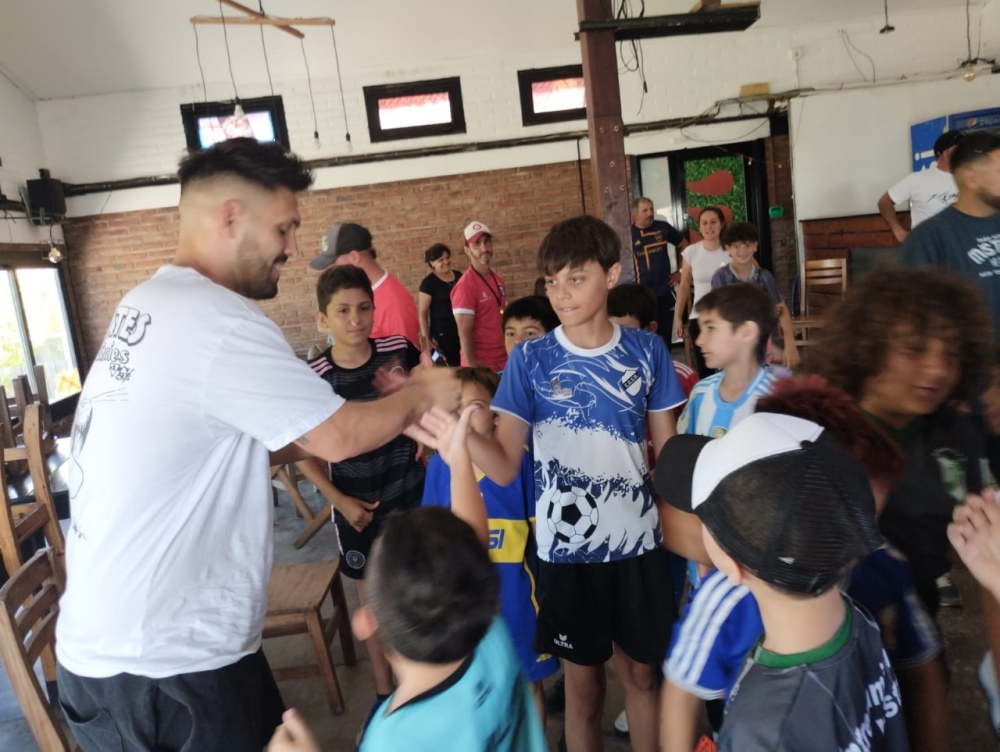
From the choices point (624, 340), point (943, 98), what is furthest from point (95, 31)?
point (943, 98)

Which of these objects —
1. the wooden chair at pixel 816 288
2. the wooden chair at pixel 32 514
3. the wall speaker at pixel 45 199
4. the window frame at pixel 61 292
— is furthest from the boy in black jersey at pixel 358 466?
the wall speaker at pixel 45 199

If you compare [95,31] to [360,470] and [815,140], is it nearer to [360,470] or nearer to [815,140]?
[360,470]

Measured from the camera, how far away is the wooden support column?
11.0 ft

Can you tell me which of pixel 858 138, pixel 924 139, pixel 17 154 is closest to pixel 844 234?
pixel 858 138

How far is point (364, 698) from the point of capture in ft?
9.07

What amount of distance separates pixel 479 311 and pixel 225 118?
5.18m

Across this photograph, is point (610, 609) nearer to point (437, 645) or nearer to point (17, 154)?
point (437, 645)

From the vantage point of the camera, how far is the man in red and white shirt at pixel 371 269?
3.71m

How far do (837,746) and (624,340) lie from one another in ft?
3.77

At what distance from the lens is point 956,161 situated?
265cm

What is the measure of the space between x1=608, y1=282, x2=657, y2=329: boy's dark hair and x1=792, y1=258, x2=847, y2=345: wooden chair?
420 cm

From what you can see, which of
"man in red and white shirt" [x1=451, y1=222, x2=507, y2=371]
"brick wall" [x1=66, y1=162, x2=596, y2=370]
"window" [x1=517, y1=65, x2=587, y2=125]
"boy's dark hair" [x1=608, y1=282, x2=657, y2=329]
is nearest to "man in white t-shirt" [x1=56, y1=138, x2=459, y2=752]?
"boy's dark hair" [x1=608, y1=282, x2=657, y2=329]

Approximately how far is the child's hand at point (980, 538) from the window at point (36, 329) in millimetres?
7734

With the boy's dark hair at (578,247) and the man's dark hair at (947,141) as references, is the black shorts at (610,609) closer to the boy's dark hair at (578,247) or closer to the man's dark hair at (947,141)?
the boy's dark hair at (578,247)
